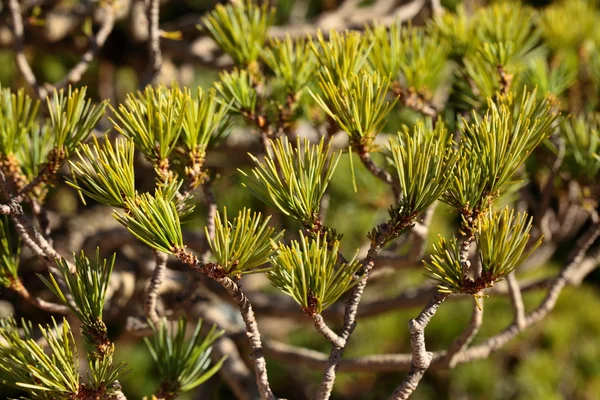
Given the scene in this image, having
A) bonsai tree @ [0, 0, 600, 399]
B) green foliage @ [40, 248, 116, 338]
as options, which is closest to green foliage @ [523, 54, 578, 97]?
bonsai tree @ [0, 0, 600, 399]

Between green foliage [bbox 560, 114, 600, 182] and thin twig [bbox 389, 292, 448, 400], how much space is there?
10.4 inches

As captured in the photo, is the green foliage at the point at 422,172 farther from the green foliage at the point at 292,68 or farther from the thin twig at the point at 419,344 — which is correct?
the green foliage at the point at 292,68

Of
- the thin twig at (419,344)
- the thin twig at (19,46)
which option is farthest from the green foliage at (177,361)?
the thin twig at (19,46)

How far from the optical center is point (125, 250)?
2.77 ft

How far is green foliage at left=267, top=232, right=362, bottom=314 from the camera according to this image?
1.22 ft

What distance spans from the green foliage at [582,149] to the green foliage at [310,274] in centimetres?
31

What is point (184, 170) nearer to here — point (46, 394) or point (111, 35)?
point (46, 394)

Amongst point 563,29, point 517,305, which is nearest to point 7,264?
point 517,305

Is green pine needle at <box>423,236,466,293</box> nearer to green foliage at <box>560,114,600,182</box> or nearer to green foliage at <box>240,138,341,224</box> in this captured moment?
green foliage at <box>240,138,341,224</box>

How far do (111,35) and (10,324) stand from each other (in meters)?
0.61

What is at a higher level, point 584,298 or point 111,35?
point 111,35

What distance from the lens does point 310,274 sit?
1.23ft

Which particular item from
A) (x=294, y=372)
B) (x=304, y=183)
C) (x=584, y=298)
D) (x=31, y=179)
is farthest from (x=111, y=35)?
(x=584, y=298)

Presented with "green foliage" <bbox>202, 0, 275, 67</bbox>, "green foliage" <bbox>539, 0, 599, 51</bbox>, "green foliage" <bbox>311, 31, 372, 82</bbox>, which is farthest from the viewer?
"green foliage" <bbox>539, 0, 599, 51</bbox>
